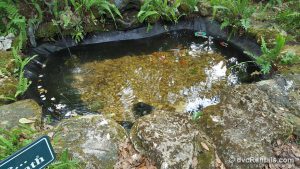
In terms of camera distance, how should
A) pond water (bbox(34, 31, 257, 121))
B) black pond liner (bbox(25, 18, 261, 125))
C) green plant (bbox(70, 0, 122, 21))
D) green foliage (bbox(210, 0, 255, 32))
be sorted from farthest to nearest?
1. green foliage (bbox(210, 0, 255, 32))
2. green plant (bbox(70, 0, 122, 21))
3. black pond liner (bbox(25, 18, 261, 125))
4. pond water (bbox(34, 31, 257, 121))

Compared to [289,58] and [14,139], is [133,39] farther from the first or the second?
[14,139]

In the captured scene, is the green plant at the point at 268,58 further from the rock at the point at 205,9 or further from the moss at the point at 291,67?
the rock at the point at 205,9

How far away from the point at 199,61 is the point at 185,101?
1.40 metres

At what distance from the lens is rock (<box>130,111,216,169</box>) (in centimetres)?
359

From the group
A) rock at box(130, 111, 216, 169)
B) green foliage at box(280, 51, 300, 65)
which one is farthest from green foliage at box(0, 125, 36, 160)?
green foliage at box(280, 51, 300, 65)

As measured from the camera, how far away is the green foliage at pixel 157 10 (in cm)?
695

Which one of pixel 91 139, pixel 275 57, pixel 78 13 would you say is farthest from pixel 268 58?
pixel 78 13

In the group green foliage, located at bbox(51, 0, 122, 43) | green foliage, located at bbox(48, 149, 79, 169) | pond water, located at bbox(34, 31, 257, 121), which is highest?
green foliage, located at bbox(51, 0, 122, 43)

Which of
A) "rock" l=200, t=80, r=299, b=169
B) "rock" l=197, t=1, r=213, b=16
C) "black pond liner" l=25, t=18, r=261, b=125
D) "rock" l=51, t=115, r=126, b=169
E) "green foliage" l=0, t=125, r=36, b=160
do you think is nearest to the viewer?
"green foliage" l=0, t=125, r=36, b=160

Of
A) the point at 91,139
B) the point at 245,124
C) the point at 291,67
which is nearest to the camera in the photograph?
the point at 91,139

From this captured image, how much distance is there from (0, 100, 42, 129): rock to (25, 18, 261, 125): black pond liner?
1252mm

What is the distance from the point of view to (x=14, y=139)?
3836 millimetres

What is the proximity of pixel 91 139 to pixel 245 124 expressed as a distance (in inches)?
83.6

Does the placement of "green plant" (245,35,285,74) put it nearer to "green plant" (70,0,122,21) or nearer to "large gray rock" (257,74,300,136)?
"large gray rock" (257,74,300,136)
